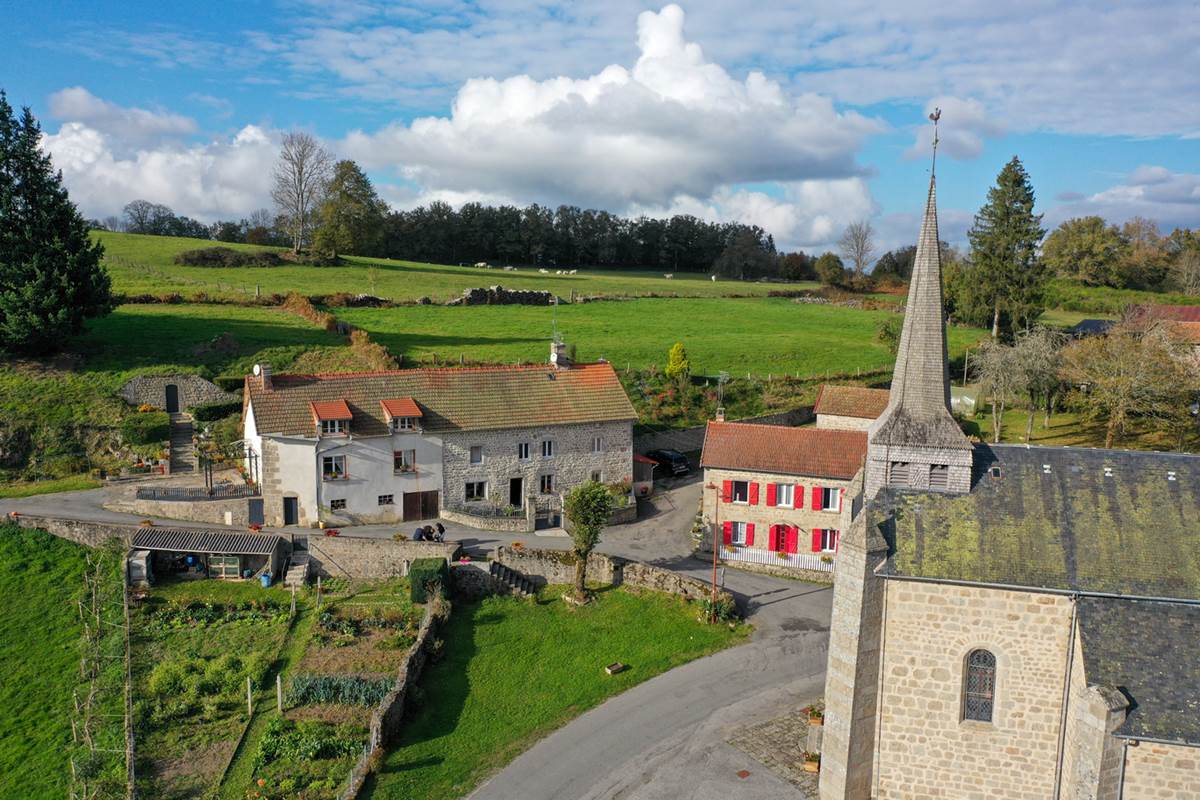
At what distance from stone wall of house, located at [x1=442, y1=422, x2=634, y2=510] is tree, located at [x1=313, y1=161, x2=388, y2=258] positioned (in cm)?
5260

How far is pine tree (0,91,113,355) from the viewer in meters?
44.1

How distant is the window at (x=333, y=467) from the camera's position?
37156mm

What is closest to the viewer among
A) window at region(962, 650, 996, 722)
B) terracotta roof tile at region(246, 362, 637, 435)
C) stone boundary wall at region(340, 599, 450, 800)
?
window at region(962, 650, 996, 722)

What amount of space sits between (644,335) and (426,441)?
Result: 3383 cm

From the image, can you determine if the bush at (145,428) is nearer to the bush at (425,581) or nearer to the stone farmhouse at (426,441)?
the stone farmhouse at (426,441)

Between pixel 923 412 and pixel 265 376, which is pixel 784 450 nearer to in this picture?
pixel 923 412

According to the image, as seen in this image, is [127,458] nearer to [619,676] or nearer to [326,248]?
[619,676]

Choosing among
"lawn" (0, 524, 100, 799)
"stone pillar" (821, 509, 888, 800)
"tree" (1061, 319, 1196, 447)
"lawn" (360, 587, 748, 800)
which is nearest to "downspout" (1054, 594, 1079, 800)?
"stone pillar" (821, 509, 888, 800)

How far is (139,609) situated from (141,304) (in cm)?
3814

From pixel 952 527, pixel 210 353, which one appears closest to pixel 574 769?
pixel 952 527

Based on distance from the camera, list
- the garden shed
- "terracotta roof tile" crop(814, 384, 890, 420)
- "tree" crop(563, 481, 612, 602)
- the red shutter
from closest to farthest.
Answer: "tree" crop(563, 481, 612, 602)
the garden shed
the red shutter
"terracotta roof tile" crop(814, 384, 890, 420)

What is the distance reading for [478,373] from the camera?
42.2m

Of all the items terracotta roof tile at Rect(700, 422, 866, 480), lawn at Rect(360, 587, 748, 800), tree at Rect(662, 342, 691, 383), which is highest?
tree at Rect(662, 342, 691, 383)

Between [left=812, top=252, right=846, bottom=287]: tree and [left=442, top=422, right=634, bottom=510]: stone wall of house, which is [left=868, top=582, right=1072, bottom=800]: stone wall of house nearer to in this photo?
[left=442, top=422, right=634, bottom=510]: stone wall of house
